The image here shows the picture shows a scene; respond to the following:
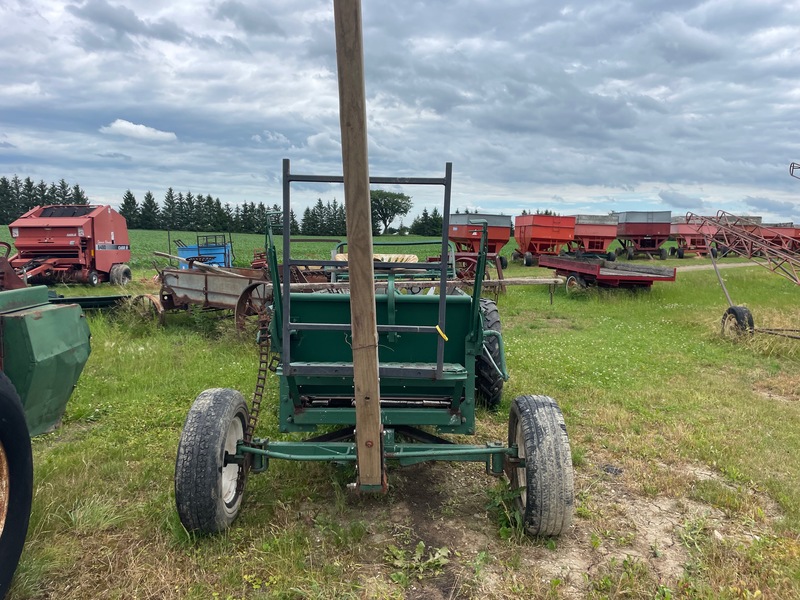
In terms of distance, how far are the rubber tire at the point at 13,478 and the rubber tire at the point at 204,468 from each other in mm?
670

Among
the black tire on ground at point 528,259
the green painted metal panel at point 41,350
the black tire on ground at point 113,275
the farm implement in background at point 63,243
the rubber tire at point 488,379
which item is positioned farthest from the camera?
the black tire on ground at point 528,259

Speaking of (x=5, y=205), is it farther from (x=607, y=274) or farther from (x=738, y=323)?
(x=738, y=323)

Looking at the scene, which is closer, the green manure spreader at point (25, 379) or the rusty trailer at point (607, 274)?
the green manure spreader at point (25, 379)

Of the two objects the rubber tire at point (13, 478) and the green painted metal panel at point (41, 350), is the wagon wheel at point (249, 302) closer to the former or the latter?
the green painted metal panel at point (41, 350)

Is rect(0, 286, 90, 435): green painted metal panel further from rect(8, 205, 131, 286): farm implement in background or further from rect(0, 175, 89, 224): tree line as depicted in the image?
rect(0, 175, 89, 224): tree line

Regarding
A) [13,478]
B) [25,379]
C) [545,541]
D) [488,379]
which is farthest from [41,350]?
[488,379]

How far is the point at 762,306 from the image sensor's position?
42.0ft

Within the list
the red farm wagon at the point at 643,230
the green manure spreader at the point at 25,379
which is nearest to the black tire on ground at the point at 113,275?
the green manure spreader at the point at 25,379

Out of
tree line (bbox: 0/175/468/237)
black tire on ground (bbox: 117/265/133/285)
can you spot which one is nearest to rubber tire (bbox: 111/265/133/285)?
black tire on ground (bbox: 117/265/133/285)

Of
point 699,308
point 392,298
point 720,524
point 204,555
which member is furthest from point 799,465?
point 699,308

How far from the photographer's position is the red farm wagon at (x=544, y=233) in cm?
2288

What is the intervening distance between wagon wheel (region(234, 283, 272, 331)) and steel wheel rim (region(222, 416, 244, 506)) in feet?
15.0

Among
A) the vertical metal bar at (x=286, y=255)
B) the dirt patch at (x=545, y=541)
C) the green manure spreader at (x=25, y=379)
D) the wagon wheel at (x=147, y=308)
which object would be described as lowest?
the dirt patch at (x=545, y=541)

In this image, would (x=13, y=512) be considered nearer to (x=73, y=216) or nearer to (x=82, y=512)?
(x=82, y=512)
